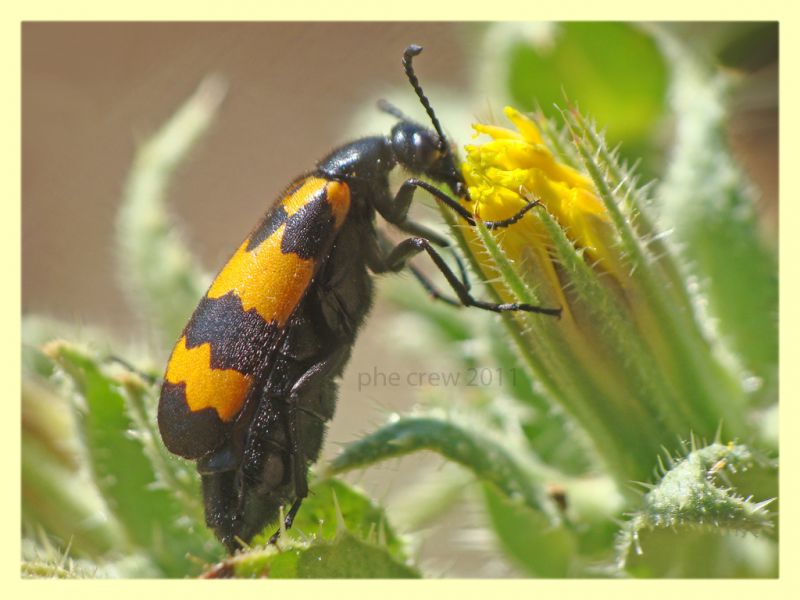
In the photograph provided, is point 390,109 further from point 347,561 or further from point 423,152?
point 347,561

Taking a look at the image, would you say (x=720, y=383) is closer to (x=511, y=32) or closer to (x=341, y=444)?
(x=341, y=444)

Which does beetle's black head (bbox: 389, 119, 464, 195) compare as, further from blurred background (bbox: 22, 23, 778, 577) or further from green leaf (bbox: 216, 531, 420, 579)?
green leaf (bbox: 216, 531, 420, 579)

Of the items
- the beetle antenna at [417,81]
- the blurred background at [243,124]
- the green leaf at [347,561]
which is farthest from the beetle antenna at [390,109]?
the green leaf at [347,561]

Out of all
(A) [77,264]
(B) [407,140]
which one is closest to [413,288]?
(B) [407,140]

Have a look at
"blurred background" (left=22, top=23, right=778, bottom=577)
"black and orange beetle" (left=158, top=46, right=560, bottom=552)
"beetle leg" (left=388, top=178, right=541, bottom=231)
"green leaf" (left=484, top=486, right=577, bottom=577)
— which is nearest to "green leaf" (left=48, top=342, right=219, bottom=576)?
"black and orange beetle" (left=158, top=46, right=560, bottom=552)

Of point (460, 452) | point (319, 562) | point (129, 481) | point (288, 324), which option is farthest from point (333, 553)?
point (129, 481)
